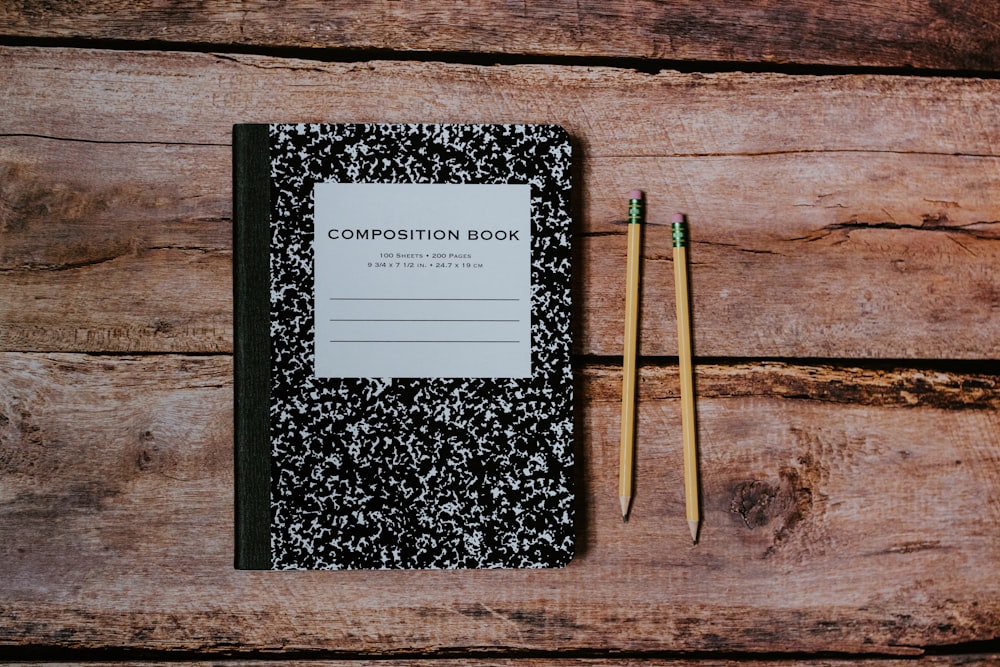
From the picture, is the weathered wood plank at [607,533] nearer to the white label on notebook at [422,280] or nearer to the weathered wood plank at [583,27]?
the white label on notebook at [422,280]

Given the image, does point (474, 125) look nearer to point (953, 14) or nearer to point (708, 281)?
point (708, 281)

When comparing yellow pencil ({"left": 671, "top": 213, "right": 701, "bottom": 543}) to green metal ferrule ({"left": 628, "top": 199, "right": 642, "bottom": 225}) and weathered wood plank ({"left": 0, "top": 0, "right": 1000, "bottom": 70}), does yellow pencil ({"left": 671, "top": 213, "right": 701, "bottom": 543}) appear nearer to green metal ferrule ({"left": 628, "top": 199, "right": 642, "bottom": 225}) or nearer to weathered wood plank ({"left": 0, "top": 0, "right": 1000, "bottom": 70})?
green metal ferrule ({"left": 628, "top": 199, "right": 642, "bottom": 225})

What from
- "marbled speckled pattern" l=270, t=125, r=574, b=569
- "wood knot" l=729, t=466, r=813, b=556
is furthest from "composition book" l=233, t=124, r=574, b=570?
"wood knot" l=729, t=466, r=813, b=556

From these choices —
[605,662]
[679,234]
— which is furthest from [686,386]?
[605,662]

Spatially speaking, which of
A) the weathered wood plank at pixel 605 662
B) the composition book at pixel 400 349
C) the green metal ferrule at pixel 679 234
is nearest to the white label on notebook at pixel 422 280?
the composition book at pixel 400 349

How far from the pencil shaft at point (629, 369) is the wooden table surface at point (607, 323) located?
1 centimetres

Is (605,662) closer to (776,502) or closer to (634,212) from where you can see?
(776,502)

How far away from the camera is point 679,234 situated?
542 mm

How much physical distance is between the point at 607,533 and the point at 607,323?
157 mm

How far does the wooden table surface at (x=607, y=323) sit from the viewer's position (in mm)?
533

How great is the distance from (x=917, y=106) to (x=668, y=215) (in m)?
0.22

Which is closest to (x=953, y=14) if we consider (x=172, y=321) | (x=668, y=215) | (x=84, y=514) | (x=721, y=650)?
(x=668, y=215)

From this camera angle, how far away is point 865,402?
56 cm

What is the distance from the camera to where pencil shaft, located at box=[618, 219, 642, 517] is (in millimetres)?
538
